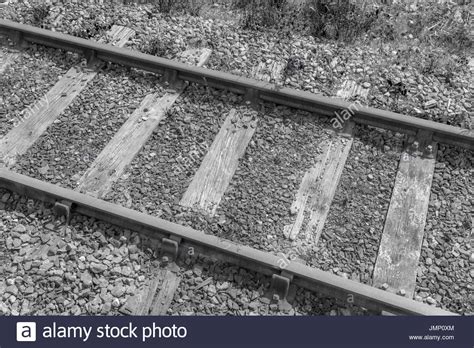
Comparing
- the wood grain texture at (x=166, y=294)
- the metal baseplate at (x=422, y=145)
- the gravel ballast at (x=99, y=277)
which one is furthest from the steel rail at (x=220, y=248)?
the metal baseplate at (x=422, y=145)

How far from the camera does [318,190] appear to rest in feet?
22.2

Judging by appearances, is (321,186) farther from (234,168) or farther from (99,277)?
(99,277)

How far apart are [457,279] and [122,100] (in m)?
5.35

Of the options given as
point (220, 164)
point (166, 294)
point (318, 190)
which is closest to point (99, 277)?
point (166, 294)

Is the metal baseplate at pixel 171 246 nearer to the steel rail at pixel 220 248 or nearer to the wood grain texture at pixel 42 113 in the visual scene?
the steel rail at pixel 220 248

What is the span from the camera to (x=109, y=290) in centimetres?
575

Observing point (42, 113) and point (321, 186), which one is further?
point (42, 113)

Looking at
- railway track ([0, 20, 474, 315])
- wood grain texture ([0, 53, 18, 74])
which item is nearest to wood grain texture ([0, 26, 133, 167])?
railway track ([0, 20, 474, 315])

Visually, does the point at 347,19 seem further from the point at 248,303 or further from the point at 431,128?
the point at 248,303

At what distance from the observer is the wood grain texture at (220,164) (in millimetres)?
6645

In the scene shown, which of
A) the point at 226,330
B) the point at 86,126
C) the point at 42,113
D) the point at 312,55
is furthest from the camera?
the point at 312,55

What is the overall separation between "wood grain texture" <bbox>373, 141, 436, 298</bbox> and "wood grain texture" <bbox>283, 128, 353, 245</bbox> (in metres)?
0.77

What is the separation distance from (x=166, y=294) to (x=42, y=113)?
3692mm

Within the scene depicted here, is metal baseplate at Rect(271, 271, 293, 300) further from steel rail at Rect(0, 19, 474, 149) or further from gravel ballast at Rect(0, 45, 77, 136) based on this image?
gravel ballast at Rect(0, 45, 77, 136)
